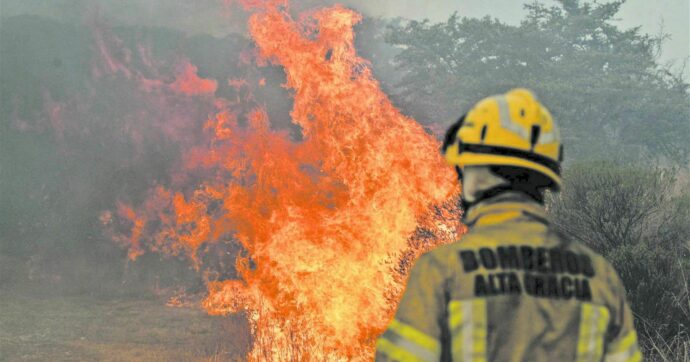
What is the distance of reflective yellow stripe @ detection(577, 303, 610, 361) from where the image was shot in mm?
1997

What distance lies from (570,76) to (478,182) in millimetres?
27792

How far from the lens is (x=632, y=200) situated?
1080 cm

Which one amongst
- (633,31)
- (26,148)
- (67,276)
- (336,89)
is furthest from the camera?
(633,31)

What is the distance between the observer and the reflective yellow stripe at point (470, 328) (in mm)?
1896

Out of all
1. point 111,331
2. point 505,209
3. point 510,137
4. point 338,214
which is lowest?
point 111,331

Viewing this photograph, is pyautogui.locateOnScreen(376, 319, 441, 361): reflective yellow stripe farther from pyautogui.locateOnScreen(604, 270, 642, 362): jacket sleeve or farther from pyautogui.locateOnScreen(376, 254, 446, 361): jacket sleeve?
pyautogui.locateOnScreen(604, 270, 642, 362): jacket sleeve

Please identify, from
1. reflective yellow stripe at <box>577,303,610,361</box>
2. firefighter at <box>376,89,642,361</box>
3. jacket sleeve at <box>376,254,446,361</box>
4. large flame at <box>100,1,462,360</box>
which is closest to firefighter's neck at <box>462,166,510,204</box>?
firefighter at <box>376,89,642,361</box>

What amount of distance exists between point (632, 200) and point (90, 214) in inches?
645

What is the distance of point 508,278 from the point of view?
1930 millimetres

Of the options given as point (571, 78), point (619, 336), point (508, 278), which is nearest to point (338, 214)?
point (619, 336)

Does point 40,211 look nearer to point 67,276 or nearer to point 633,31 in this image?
point 67,276

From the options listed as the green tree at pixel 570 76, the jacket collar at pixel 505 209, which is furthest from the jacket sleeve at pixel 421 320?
the green tree at pixel 570 76

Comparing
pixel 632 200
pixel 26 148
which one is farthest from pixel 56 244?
pixel 632 200

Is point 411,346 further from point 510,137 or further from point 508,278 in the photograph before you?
point 510,137
